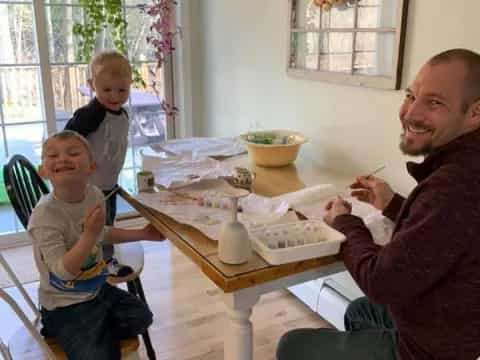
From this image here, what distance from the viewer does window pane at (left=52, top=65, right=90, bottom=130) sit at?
10.0ft

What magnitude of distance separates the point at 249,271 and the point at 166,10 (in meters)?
2.42

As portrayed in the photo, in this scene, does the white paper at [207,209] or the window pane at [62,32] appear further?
the window pane at [62,32]

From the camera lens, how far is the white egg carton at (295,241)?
1155mm

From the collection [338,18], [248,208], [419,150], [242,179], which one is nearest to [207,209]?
[248,208]

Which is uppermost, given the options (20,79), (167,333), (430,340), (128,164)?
(20,79)

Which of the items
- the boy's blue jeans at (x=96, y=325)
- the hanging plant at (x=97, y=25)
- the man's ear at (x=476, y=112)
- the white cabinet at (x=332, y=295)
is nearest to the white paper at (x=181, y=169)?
the boy's blue jeans at (x=96, y=325)

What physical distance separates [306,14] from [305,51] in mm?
159

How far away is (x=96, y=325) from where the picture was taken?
1.33 metres

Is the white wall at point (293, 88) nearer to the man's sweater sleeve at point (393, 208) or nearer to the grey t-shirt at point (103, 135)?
the man's sweater sleeve at point (393, 208)

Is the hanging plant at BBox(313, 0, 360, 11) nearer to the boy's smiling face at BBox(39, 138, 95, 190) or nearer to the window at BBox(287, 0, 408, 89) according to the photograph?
the window at BBox(287, 0, 408, 89)

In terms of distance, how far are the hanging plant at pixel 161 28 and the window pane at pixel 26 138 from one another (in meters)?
0.81

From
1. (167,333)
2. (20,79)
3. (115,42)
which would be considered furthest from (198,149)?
(20,79)

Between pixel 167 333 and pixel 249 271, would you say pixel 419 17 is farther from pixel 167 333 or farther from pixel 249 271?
pixel 167 333

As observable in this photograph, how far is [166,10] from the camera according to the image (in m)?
3.13
